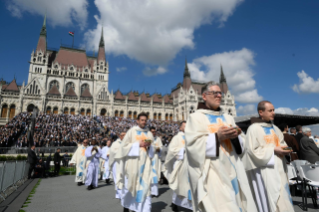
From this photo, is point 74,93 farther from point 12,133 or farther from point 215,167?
point 215,167

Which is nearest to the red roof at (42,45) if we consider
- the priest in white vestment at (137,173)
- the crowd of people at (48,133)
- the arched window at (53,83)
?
the arched window at (53,83)

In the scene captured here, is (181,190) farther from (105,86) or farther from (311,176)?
(105,86)

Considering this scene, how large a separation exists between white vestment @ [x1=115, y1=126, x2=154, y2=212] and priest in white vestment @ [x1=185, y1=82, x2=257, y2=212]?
2.34 metres

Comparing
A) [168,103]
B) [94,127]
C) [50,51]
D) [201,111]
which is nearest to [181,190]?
[201,111]

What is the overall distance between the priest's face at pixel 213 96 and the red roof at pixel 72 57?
59.9 m

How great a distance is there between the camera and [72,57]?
59.2 meters

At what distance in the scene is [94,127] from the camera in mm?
30375

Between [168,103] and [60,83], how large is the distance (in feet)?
103

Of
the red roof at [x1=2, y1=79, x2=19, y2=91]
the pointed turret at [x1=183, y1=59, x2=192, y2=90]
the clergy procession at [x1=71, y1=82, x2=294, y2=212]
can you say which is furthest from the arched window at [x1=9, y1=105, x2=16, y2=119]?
the clergy procession at [x1=71, y1=82, x2=294, y2=212]

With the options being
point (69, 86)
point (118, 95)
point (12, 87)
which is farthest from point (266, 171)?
point (12, 87)

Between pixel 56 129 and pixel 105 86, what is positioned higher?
Result: pixel 105 86

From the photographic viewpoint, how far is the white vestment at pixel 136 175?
4570mm

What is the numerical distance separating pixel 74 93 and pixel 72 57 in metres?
14.6

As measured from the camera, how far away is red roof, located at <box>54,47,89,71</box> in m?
57.2
